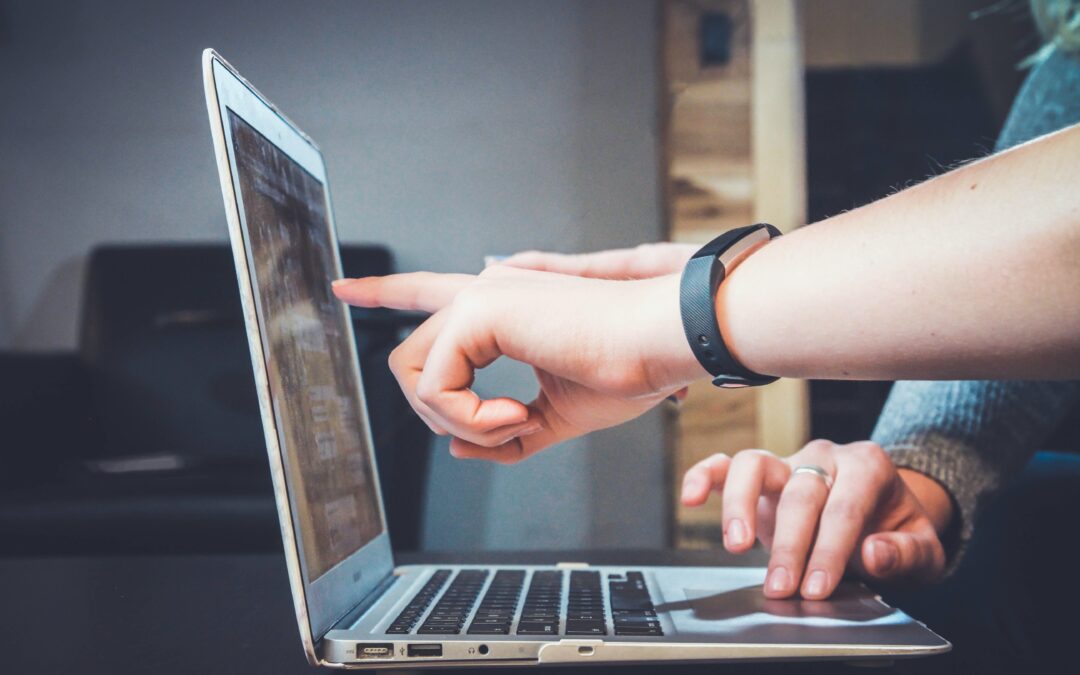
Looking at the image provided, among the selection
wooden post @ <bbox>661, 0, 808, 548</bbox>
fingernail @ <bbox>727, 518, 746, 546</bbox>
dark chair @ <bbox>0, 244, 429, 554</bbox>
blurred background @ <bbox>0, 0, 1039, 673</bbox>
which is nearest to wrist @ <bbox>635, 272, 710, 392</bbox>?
fingernail @ <bbox>727, 518, 746, 546</bbox>

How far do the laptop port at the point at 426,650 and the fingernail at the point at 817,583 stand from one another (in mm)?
271

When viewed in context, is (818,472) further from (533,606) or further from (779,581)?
(533,606)

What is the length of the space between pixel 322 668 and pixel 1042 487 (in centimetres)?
73

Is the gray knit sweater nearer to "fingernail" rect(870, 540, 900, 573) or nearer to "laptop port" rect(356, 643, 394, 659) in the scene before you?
"fingernail" rect(870, 540, 900, 573)

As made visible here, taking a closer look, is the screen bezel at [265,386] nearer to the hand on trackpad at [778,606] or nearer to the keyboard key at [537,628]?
the keyboard key at [537,628]

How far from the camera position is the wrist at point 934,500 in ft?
2.32

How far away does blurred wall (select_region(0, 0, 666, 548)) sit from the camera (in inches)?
90.3

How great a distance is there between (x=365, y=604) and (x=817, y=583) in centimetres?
33

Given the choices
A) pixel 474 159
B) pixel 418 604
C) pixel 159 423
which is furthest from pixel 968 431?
pixel 159 423

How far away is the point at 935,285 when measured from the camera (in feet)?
1.39

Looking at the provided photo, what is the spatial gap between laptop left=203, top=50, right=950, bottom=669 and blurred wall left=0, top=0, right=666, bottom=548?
5.29ft

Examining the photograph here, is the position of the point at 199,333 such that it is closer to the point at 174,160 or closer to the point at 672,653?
the point at 174,160

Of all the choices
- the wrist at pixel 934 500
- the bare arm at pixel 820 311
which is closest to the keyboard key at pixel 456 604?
the bare arm at pixel 820 311

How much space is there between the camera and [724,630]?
49 centimetres
